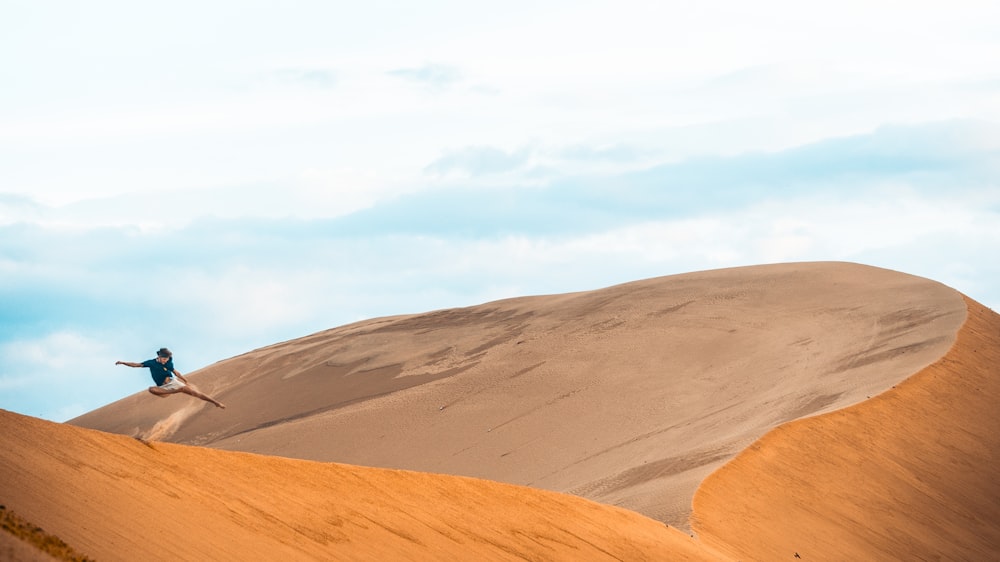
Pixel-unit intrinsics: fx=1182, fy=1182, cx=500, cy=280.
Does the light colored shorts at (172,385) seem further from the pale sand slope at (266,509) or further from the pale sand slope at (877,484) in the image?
the pale sand slope at (877,484)

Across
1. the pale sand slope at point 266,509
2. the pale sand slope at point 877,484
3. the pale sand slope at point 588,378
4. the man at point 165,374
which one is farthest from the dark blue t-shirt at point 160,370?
the pale sand slope at point 588,378

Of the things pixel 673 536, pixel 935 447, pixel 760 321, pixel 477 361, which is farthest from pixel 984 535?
pixel 477 361

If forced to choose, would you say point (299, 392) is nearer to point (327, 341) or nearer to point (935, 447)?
point (327, 341)

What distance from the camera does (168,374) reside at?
44.2 ft

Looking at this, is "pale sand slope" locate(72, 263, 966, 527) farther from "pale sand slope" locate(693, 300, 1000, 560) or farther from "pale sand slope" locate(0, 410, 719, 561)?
"pale sand slope" locate(0, 410, 719, 561)

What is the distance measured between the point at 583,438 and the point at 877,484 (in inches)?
439

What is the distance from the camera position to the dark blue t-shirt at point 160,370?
13.4 metres

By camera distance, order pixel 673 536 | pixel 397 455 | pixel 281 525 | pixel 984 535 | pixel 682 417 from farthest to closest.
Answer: pixel 397 455
pixel 682 417
pixel 984 535
pixel 673 536
pixel 281 525

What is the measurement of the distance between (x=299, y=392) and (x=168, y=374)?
30367 mm

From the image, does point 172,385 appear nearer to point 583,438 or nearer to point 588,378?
point 583,438

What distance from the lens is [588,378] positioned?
125 ft

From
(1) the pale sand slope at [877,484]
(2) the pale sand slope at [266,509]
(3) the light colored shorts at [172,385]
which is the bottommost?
(1) the pale sand slope at [877,484]

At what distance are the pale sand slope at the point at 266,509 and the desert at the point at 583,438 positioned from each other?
40 mm

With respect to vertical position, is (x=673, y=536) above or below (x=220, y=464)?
below
